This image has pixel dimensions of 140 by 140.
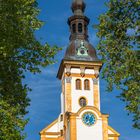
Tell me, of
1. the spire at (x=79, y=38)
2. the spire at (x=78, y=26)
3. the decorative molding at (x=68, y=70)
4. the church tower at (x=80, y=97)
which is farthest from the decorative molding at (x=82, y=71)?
the spire at (x=78, y=26)

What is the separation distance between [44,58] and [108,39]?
141 inches

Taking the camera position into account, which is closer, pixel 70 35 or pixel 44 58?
pixel 44 58

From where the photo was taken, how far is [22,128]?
2044 cm

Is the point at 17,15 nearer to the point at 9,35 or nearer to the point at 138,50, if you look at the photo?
the point at 9,35

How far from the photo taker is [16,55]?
2169cm

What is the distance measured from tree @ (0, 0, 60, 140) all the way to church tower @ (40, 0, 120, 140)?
113 feet

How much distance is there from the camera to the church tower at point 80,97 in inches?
2242

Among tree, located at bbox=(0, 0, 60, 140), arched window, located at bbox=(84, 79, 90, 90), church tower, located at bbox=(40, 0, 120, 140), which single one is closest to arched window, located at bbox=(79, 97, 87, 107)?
church tower, located at bbox=(40, 0, 120, 140)

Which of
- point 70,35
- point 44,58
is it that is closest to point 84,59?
point 70,35

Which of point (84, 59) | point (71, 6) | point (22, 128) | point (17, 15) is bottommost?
point (22, 128)

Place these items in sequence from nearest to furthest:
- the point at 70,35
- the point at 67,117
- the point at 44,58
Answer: the point at 44,58, the point at 67,117, the point at 70,35

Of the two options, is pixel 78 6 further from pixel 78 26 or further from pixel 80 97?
pixel 80 97

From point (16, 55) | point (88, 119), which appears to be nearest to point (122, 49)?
point (16, 55)

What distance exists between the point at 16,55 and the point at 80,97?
3794cm
